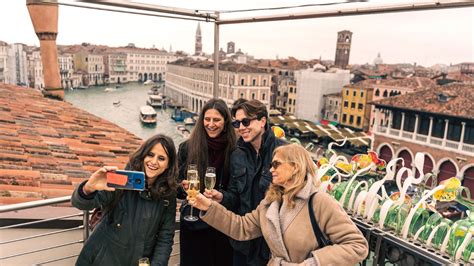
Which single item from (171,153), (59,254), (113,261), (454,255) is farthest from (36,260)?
(454,255)

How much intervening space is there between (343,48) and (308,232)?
4988 cm

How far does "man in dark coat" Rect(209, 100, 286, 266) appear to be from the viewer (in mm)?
1615

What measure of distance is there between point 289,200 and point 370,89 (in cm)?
3067

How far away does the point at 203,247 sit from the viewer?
184cm

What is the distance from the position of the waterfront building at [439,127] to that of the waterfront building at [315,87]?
1244cm

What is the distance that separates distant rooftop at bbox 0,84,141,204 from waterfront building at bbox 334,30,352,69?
152 feet

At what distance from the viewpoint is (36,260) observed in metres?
2.13

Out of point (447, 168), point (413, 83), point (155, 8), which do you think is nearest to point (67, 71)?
point (155, 8)

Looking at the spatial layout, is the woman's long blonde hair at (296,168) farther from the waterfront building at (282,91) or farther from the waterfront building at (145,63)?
the waterfront building at (282,91)

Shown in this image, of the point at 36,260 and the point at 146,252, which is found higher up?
the point at 146,252

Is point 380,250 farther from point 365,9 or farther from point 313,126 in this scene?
point 313,126

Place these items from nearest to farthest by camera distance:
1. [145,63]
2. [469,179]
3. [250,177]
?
[250,177] → [145,63] → [469,179]

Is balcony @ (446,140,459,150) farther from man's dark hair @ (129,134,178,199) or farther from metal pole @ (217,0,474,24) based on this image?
man's dark hair @ (129,134,178,199)

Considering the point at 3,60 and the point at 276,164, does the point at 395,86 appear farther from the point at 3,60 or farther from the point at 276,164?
the point at 276,164
